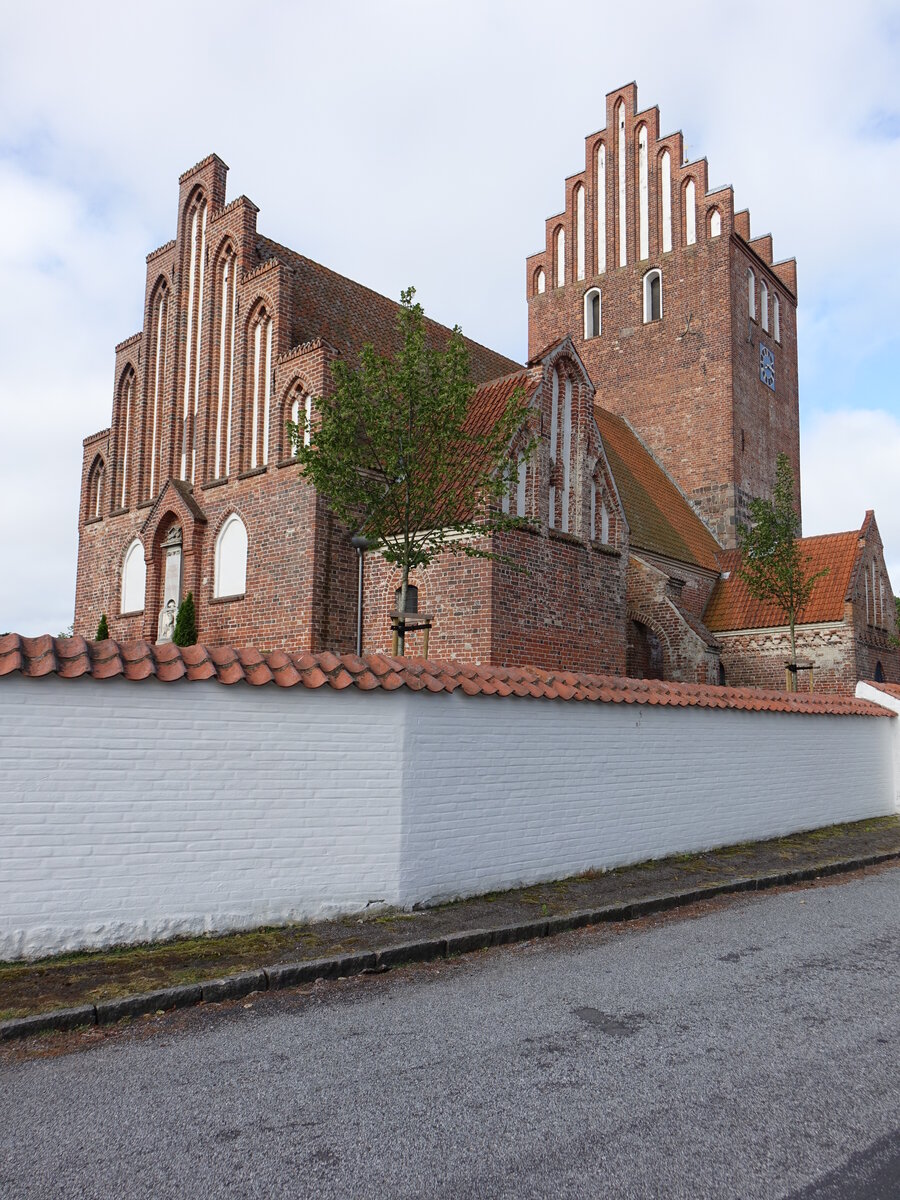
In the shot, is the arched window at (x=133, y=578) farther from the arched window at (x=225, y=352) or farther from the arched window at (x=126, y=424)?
the arched window at (x=225, y=352)

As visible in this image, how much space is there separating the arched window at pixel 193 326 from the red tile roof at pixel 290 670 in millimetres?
11445

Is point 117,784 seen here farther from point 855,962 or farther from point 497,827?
point 855,962

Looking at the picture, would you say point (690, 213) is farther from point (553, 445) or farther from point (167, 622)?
point (167, 622)

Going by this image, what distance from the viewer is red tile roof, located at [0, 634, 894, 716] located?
20.2 feet

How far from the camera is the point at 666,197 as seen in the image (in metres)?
29.1

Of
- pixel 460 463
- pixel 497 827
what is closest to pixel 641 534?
pixel 460 463

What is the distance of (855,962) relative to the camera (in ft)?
21.0

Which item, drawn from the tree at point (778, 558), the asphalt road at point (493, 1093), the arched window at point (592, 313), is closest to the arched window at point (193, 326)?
the tree at point (778, 558)

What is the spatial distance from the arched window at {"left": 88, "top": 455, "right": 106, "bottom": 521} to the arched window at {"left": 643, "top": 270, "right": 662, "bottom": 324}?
1753cm

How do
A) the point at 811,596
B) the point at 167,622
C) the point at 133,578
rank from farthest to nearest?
the point at 811,596
the point at 133,578
the point at 167,622

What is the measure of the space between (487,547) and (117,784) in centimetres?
831

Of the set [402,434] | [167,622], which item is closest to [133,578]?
[167,622]

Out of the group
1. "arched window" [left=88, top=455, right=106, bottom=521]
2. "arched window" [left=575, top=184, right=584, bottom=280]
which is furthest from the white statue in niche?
"arched window" [left=575, top=184, right=584, bottom=280]

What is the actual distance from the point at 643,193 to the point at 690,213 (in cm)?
202
